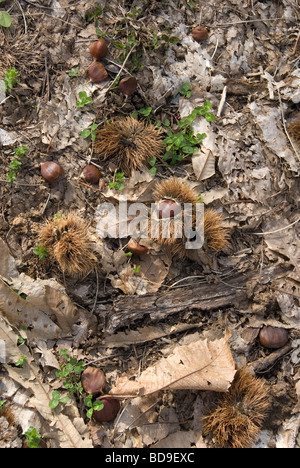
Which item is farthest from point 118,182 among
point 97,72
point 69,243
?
point 97,72

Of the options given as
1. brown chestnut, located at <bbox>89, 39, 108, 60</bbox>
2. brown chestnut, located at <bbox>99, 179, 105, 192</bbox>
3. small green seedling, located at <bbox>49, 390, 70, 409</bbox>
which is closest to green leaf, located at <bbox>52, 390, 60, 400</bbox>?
small green seedling, located at <bbox>49, 390, 70, 409</bbox>

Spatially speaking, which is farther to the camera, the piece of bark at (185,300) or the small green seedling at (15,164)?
the small green seedling at (15,164)

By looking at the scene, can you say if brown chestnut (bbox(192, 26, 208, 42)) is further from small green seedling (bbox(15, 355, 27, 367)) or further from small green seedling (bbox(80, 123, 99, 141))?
small green seedling (bbox(15, 355, 27, 367))

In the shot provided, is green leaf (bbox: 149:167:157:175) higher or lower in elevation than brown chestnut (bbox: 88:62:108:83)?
lower

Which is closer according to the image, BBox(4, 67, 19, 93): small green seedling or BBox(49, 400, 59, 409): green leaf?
BBox(49, 400, 59, 409): green leaf

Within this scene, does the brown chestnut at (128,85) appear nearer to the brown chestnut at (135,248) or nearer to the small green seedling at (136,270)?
the brown chestnut at (135,248)

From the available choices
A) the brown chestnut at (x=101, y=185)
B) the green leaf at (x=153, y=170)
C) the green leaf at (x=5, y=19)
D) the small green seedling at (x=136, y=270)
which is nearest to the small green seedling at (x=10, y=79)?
the green leaf at (x=5, y=19)
